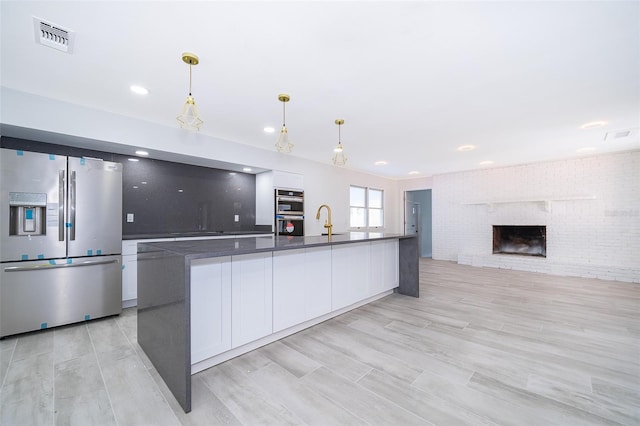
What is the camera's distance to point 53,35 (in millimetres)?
2029

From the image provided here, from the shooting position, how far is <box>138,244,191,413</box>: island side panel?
1.67m

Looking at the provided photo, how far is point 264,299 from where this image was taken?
2.46 metres

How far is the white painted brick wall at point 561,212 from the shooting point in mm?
5547

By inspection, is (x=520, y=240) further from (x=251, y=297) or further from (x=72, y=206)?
(x=72, y=206)

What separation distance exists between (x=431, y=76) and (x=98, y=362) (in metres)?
3.96

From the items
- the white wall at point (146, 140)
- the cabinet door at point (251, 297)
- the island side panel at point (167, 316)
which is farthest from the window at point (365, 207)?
the island side panel at point (167, 316)

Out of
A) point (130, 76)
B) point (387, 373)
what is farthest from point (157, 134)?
point (387, 373)

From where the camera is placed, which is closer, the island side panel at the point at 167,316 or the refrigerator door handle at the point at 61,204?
the island side panel at the point at 167,316

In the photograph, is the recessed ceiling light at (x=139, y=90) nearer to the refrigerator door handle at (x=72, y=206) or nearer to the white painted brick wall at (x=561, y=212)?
the refrigerator door handle at (x=72, y=206)

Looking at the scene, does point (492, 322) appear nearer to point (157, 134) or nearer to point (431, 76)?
point (431, 76)

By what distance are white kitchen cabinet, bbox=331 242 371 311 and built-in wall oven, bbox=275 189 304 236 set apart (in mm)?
2185

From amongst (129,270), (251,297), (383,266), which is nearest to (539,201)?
(383,266)

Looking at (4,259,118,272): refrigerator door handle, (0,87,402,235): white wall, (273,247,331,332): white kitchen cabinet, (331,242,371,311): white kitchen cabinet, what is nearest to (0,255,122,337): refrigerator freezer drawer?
(4,259,118,272): refrigerator door handle

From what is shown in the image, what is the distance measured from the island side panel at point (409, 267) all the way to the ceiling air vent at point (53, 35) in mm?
4298
